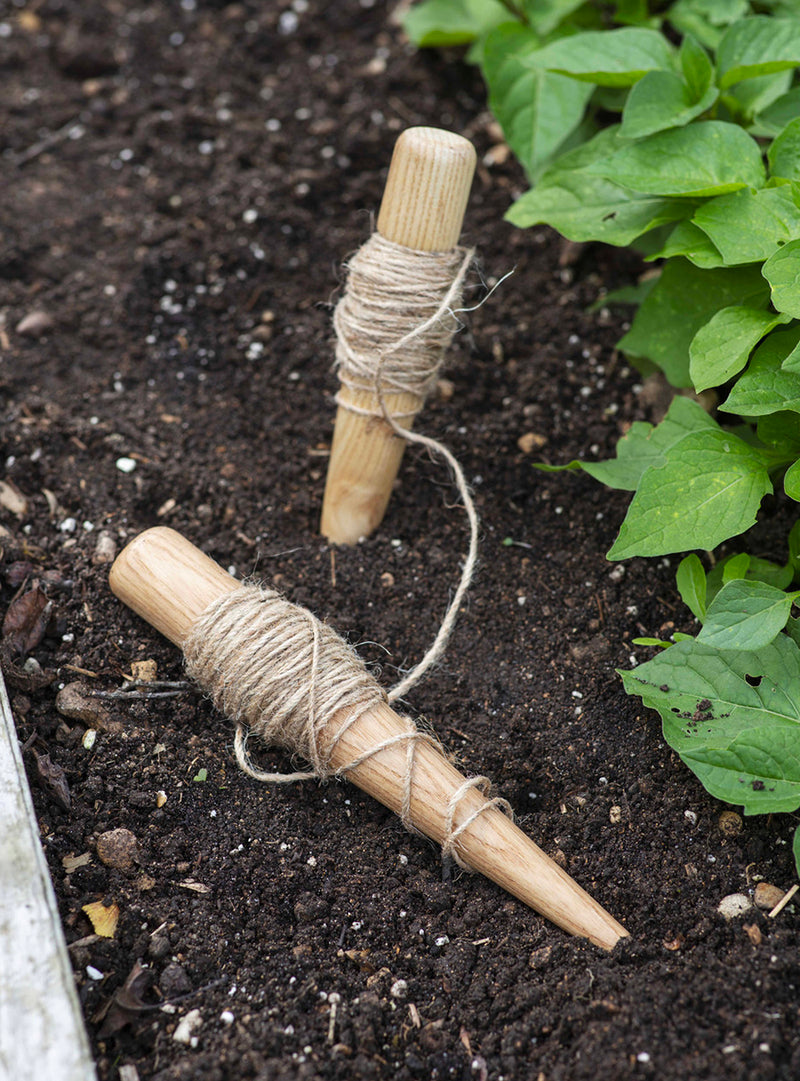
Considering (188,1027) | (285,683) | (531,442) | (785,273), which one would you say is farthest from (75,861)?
(785,273)

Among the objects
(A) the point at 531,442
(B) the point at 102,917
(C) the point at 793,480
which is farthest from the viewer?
(A) the point at 531,442

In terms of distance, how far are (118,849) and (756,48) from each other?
6.75ft

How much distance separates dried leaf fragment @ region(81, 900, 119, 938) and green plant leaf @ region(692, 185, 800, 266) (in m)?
1.56

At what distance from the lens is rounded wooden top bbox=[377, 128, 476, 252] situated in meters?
1.64

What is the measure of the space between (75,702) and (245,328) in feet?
3.66

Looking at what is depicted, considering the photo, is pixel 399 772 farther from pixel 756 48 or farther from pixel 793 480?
pixel 756 48

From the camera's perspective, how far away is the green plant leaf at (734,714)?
148 cm

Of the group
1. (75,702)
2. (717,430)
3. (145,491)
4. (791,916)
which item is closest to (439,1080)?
(791,916)

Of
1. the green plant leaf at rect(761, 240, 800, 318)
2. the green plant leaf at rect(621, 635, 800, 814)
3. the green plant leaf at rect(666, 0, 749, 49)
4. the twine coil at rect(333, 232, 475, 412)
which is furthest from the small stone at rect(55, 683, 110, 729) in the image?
the green plant leaf at rect(666, 0, 749, 49)

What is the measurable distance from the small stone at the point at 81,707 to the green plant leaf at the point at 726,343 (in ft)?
4.14

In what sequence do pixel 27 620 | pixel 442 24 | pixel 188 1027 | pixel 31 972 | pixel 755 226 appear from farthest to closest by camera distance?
pixel 442 24, pixel 27 620, pixel 755 226, pixel 188 1027, pixel 31 972

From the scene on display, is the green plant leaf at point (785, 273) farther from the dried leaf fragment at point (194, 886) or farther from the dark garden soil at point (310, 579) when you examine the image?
the dried leaf fragment at point (194, 886)

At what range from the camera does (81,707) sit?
1711 mm

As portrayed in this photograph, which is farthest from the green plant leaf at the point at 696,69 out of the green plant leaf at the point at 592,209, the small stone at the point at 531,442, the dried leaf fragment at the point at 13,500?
the dried leaf fragment at the point at 13,500
